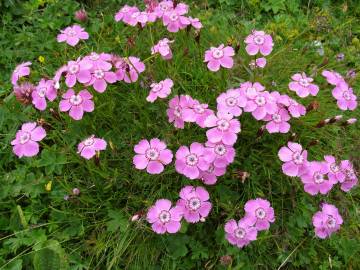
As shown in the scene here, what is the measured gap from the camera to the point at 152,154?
78.3 inches

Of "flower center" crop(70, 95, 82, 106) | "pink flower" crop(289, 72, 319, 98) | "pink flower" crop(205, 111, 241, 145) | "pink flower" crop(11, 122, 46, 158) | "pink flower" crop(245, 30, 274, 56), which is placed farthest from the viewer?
"pink flower" crop(245, 30, 274, 56)

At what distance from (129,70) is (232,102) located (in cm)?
57

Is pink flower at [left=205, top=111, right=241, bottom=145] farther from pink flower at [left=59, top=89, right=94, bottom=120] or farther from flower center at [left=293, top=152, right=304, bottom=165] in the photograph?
pink flower at [left=59, top=89, right=94, bottom=120]

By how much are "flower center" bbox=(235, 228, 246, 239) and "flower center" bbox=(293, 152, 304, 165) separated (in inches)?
16.0

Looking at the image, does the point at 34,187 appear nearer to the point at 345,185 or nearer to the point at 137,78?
the point at 137,78

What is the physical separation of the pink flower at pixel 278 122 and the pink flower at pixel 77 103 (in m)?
0.87

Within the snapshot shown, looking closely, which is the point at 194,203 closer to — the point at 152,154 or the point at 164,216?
the point at 164,216

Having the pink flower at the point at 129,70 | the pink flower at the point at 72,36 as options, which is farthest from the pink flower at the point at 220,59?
the pink flower at the point at 72,36

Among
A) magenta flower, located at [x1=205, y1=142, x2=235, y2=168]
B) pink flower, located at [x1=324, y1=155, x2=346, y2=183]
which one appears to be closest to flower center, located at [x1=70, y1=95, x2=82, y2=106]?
magenta flower, located at [x1=205, y1=142, x2=235, y2=168]

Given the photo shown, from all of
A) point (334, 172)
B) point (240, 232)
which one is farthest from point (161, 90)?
point (334, 172)

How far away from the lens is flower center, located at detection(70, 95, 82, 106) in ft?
6.87

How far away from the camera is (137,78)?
7.51 ft

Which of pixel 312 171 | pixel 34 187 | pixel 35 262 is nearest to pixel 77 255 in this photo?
pixel 35 262

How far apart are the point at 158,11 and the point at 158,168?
102cm
